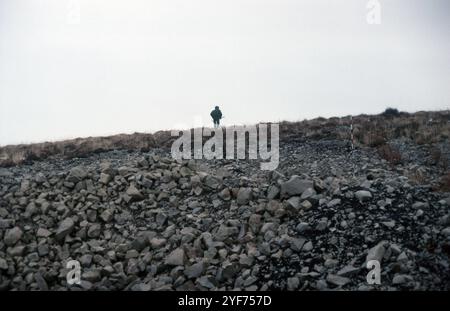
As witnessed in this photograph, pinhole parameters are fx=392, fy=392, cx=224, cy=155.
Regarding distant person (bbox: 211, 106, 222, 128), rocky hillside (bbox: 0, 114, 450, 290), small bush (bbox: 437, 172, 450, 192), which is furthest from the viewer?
distant person (bbox: 211, 106, 222, 128)

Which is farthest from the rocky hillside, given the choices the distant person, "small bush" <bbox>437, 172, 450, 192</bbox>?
the distant person

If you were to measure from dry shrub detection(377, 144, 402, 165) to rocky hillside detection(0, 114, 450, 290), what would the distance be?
6cm

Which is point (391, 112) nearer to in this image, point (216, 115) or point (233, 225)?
point (216, 115)

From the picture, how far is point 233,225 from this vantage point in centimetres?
977

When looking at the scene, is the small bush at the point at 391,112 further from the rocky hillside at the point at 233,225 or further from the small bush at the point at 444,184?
the small bush at the point at 444,184

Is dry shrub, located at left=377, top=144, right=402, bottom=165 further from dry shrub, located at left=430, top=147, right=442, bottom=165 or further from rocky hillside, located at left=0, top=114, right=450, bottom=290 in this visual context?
dry shrub, located at left=430, top=147, right=442, bottom=165

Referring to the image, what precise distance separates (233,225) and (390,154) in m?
6.28

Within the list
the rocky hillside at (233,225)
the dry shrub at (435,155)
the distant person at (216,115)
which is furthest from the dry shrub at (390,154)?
the distant person at (216,115)

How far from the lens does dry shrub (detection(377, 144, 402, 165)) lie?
490 inches

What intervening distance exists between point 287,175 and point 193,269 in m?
4.63

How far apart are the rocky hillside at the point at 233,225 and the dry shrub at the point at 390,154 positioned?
64 mm

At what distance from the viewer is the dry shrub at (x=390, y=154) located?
1244 cm

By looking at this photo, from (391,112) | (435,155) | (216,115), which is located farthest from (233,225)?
(391,112)
